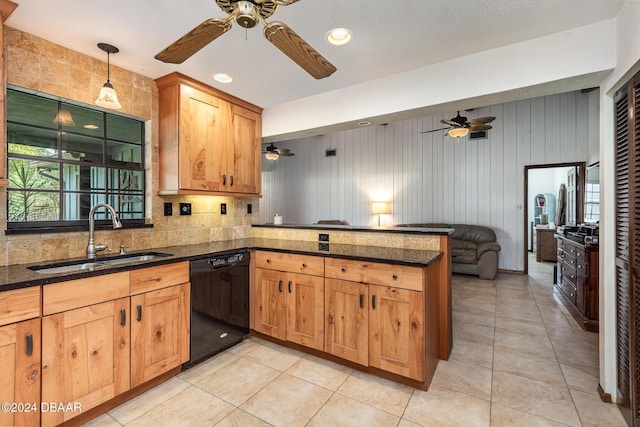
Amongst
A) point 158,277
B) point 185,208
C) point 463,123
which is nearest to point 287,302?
point 158,277

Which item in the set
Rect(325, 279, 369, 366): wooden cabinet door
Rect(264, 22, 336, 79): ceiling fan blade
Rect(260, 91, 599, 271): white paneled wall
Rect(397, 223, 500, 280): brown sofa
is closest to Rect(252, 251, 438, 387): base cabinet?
Rect(325, 279, 369, 366): wooden cabinet door

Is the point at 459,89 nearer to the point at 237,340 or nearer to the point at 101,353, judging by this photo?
the point at 237,340

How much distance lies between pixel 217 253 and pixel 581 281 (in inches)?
151


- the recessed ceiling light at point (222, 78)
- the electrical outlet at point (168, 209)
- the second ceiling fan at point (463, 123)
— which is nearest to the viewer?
the recessed ceiling light at point (222, 78)

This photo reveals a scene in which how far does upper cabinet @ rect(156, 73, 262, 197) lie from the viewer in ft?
8.42

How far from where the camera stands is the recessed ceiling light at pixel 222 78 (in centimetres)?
253

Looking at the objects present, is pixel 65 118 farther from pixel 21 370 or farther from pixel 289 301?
pixel 289 301

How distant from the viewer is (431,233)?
243cm

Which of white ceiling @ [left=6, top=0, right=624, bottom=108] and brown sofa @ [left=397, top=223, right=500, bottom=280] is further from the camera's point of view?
brown sofa @ [left=397, top=223, right=500, bottom=280]

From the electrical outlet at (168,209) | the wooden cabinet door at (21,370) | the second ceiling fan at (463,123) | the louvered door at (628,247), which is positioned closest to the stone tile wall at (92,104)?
the electrical outlet at (168,209)

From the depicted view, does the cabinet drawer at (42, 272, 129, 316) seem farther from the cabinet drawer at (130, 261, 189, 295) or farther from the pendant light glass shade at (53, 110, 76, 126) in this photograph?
the pendant light glass shade at (53, 110, 76, 126)

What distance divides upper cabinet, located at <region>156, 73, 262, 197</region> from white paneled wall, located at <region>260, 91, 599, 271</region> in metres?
3.98

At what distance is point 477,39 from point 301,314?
8.11 ft

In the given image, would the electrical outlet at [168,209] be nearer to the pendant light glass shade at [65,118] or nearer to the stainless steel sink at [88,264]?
the stainless steel sink at [88,264]
